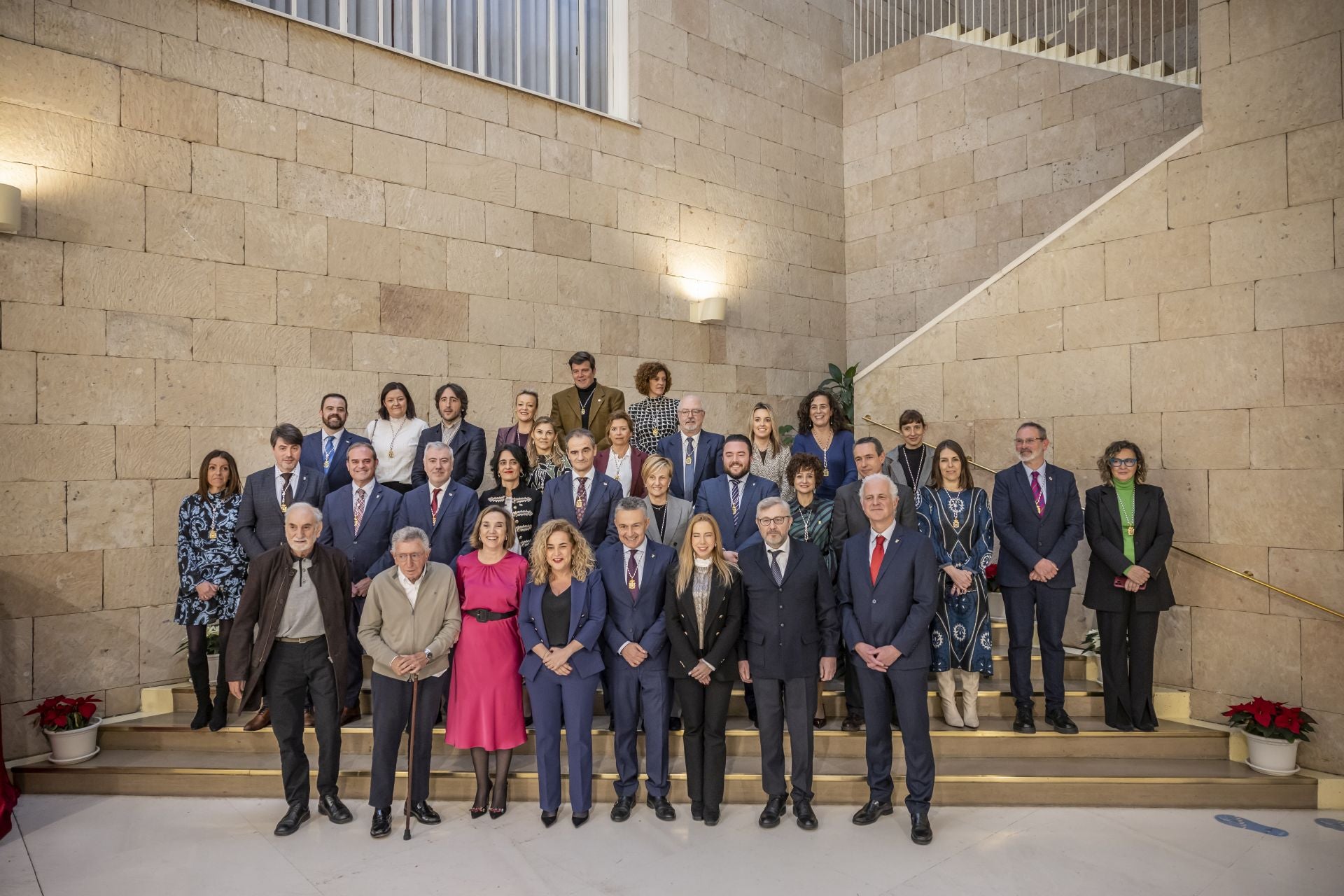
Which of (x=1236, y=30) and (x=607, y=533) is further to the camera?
(x=1236, y=30)

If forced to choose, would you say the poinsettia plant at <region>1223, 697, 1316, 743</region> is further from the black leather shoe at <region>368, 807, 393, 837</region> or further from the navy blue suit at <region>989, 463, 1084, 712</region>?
the black leather shoe at <region>368, 807, 393, 837</region>

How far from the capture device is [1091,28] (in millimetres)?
8812

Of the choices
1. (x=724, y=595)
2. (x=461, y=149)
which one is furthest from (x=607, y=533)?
(x=461, y=149)

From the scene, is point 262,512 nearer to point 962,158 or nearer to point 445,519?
point 445,519

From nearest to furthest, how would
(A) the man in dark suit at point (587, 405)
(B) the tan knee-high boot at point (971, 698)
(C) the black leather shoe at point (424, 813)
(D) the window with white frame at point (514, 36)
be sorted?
(C) the black leather shoe at point (424, 813)
(B) the tan knee-high boot at point (971, 698)
(A) the man in dark suit at point (587, 405)
(D) the window with white frame at point (514, 36)

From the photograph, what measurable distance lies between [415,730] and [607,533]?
1.39m

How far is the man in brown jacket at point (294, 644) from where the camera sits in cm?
401

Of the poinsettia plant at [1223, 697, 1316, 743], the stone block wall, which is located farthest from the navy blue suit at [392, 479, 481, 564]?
the stone block wall

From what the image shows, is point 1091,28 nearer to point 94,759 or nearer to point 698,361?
point 698,361

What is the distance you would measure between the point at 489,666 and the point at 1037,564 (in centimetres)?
304

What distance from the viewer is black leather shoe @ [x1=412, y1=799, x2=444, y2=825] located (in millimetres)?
4164

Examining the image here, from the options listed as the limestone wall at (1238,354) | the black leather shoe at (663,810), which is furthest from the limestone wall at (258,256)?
the limestone wall at (1238,354)

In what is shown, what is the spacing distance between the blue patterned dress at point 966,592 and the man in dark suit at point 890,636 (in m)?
0.68

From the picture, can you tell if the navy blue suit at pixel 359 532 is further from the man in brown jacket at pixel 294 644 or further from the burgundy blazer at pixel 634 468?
the burgundy blazer at pixel 634 468
